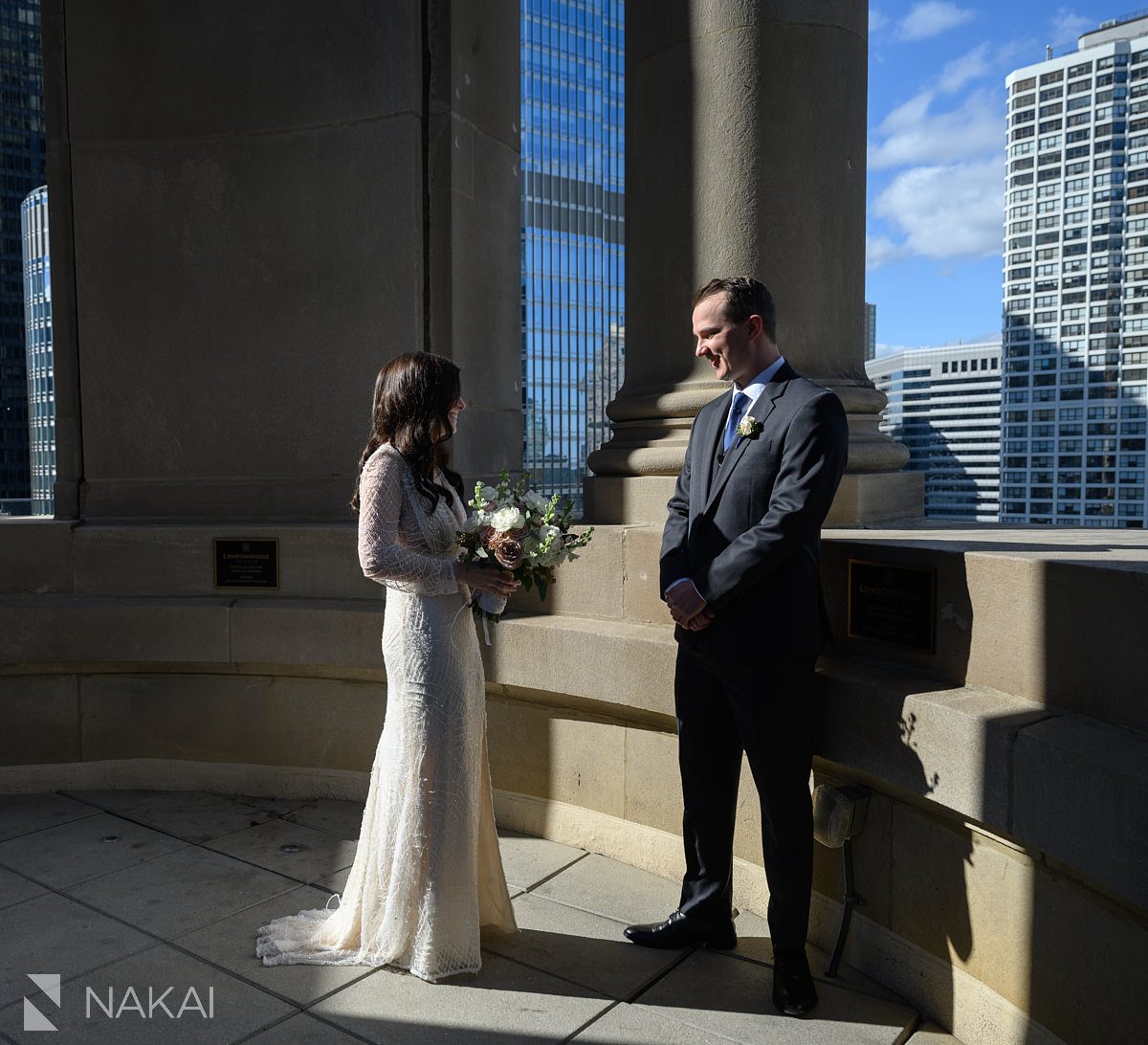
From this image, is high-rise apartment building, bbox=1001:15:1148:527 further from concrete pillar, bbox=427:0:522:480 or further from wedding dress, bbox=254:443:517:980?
wedding dress, bbox=254:443:517:980

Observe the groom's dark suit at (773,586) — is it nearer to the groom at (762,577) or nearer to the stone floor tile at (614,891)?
the groom at (762,577)

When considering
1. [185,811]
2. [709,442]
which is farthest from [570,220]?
[709,442]

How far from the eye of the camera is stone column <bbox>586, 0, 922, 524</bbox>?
183 inches

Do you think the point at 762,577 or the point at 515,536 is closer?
the point at 762,577

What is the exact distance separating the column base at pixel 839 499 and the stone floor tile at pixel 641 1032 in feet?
7.63

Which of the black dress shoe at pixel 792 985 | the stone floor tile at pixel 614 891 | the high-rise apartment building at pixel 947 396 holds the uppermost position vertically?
the high-rise apartment building at pixel 947 396

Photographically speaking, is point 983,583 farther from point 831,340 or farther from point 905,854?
point 831,340

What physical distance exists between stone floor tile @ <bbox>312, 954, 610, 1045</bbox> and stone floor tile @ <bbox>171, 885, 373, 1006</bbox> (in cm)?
9

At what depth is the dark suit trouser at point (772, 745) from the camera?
10.6 feet

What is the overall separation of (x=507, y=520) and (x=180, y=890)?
2.42 metres

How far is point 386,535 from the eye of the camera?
3.40 meters

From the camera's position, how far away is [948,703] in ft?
9.85

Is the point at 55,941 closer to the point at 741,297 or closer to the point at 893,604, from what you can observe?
the point at 893,604

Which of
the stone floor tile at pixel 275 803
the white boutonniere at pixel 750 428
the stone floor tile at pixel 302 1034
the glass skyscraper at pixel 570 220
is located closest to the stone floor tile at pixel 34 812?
the stone floor tile at pixel 275 803
